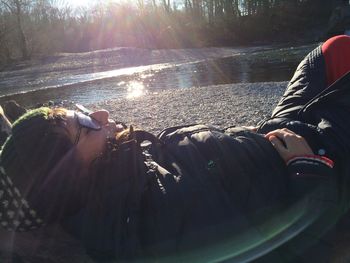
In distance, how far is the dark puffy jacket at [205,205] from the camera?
186 centimetres

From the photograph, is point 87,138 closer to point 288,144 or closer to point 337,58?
point 288,144

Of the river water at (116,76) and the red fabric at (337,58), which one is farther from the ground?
the red fabric at (337,58)

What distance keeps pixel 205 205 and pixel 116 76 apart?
14947mm

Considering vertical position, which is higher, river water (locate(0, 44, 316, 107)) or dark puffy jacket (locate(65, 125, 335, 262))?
dark puffy jacket (locate(65, 125, 335, 262))

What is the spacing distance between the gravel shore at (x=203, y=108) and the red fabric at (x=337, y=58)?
2.44 metres

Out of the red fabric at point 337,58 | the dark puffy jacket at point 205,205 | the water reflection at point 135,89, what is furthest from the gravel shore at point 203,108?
the dark puffy jacket at point 205,205

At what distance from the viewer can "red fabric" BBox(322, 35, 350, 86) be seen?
2756mm

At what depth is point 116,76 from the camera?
16391 mm

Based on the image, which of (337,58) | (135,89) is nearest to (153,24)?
(135,89)

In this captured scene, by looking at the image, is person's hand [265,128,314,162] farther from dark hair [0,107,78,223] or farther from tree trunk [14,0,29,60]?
tree trunk [14,0,29,60]

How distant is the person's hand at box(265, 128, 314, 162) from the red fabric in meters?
0.84

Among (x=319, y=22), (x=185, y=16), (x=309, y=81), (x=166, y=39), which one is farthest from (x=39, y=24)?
→ (x=309, y=81)

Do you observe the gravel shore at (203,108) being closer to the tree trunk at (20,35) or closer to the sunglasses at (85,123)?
the sunglasses at (85,123)

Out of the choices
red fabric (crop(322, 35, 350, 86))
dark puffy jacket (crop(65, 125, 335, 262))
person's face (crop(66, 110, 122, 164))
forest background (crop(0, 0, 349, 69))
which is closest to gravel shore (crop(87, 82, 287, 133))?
red fabric (crop(322, 35, 350, 86))
